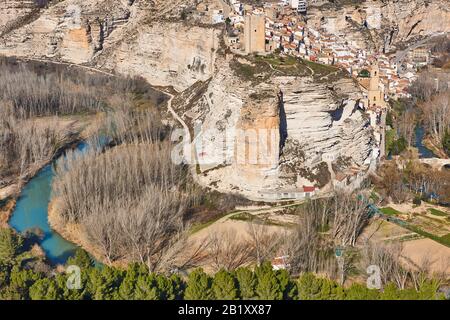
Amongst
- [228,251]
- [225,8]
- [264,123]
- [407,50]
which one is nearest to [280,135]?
[264,123]

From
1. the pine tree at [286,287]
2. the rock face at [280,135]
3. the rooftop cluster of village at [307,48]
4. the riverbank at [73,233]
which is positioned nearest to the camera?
the pine tree at [286,287]

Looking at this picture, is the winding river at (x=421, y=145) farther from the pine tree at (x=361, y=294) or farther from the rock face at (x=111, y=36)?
the pine tree at (x=361, y=294)

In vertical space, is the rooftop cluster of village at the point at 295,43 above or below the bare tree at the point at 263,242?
above

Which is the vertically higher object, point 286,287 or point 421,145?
point 421,145

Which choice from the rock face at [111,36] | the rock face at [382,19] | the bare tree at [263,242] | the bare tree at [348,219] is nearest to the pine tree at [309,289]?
the bare tree at [263,242]

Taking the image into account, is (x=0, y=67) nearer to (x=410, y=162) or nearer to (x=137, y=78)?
(x=137, y=78)

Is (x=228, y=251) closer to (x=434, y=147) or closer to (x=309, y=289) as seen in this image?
(x=309, y=289)
